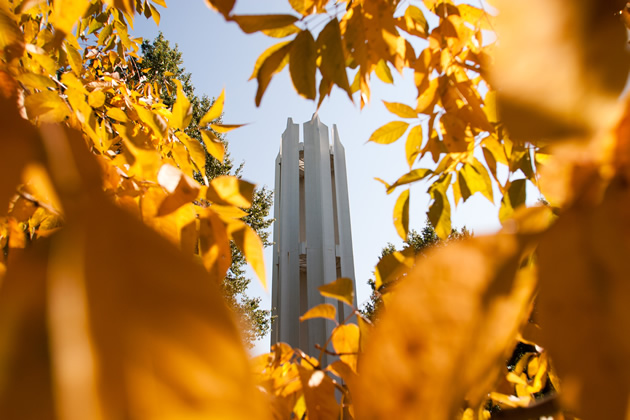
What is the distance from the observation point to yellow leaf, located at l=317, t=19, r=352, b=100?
51 cm

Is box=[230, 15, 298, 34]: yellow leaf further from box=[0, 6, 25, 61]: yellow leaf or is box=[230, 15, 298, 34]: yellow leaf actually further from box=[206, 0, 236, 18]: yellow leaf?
box=[0, 6, 25, 61]: yellow leaf

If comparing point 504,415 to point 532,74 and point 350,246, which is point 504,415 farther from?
point 350,246

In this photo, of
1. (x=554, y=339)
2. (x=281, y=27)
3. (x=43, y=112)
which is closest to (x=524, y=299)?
(x=554, y=339)

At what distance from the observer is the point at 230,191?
1.79ft

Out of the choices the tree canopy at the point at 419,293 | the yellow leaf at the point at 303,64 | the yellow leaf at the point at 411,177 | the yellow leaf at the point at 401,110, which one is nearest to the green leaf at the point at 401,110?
the yellow leaf at the point at 401,110

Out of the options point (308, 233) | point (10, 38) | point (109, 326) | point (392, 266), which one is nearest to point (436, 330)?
point (109, 326)

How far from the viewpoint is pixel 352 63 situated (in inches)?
28.2

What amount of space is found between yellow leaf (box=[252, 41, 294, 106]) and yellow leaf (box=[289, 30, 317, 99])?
0.5 inches

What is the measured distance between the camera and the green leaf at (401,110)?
2.21 ft

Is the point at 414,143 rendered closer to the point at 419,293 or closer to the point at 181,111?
the point at 181,111

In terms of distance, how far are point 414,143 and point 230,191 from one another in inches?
15.3

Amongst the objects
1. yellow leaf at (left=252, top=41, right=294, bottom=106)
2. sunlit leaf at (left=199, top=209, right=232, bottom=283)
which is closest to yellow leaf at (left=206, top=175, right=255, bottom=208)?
sunlit leaf at (left=199, top=209, right=232, bottom=283)

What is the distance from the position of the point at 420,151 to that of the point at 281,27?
1.18ft

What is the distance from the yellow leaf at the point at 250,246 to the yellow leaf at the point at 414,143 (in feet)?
1.27
